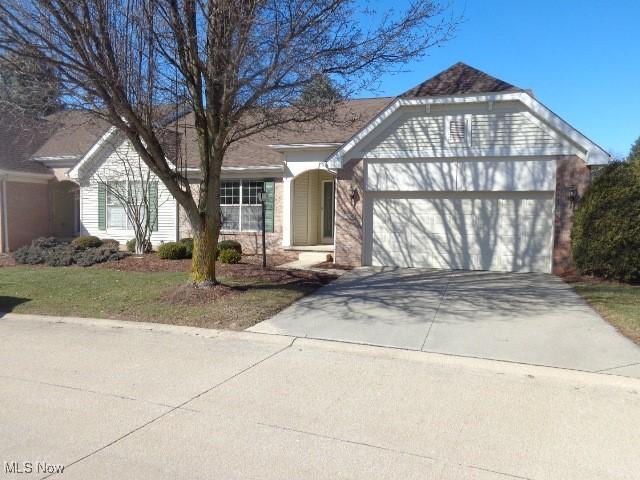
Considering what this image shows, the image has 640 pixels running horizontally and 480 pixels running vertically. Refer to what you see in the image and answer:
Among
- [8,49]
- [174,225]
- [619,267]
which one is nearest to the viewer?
[8,49]

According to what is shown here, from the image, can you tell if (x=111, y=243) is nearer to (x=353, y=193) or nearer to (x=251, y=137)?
(x=251, y=137)

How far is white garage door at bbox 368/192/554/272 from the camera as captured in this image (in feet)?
42.4

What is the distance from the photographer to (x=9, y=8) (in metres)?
7.90

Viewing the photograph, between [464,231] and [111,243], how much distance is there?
39.6 ft

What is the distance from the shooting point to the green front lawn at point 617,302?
7.47 metres

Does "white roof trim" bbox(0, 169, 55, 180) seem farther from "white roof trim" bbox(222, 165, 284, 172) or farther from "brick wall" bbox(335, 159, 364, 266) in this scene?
"brick wall" bbox(335, 159, 364, 266)

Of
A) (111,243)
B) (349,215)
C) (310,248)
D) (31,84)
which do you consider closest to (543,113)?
(349,215)

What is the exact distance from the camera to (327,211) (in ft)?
59.8

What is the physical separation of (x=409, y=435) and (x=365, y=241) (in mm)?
10063

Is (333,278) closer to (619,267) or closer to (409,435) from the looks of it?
(619,267)

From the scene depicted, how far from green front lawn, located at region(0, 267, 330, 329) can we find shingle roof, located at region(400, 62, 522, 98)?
5.89 metres

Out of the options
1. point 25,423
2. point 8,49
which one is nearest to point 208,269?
point 8,49

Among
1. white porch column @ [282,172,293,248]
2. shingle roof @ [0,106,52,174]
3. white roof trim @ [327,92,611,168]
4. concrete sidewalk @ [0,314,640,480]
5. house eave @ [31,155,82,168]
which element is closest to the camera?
concrete sidewalk @ [0,314,640,480]

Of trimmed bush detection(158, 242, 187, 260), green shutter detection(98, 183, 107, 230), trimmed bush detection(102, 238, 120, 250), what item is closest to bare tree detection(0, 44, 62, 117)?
trimmed bush detection(158, 242, 187, 260)
